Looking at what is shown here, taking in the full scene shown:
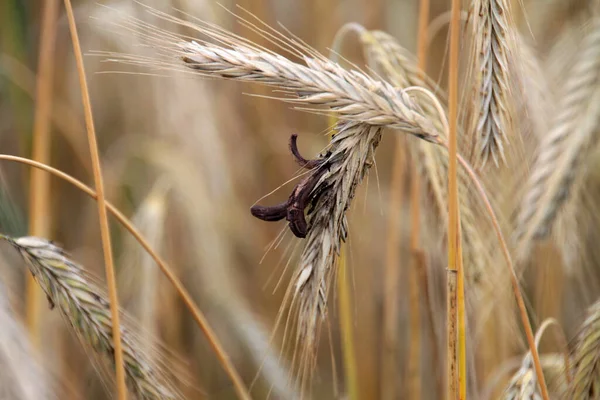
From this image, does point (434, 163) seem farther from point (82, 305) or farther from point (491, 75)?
point (82, 305)

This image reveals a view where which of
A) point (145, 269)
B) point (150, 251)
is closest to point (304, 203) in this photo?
point (150, 251)

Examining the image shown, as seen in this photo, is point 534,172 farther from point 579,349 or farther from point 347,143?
point 347,143

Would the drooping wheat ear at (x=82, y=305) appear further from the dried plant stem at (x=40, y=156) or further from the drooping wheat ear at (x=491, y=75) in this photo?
the drooping wheat ear at (x=491, y=75)

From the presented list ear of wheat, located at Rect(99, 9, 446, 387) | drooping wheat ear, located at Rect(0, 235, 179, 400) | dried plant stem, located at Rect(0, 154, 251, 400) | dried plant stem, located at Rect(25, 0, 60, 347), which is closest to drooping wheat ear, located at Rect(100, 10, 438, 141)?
ear of wheat, located at Rect(99, 9, 446, 387)

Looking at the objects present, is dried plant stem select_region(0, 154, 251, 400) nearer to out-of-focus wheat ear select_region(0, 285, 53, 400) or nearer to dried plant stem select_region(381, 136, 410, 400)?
out-of-focus wheat ear select_region(0, 285, 53, 400)

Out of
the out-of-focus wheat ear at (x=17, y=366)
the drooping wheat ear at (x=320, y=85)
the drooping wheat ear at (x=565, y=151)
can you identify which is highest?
the drooping wheat ear at (x=320, y=85)

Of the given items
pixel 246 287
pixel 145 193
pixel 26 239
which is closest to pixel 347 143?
pixel 26 239

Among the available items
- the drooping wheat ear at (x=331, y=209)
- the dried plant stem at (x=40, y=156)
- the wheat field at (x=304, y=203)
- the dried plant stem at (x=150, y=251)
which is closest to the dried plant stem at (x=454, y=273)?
the wheat field at (x=304, y=203)
